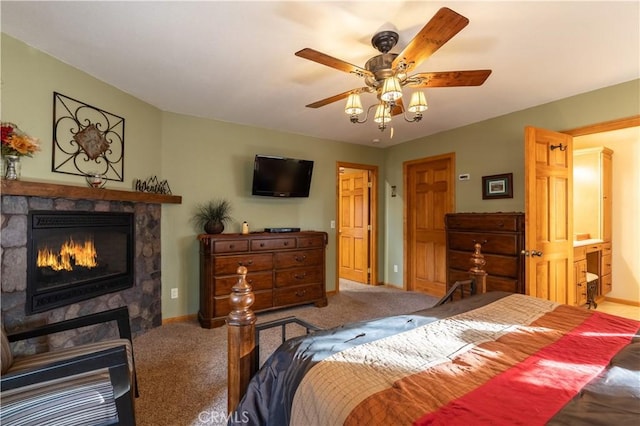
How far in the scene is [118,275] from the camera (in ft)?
9.26

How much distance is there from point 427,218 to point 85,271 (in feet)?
13.9

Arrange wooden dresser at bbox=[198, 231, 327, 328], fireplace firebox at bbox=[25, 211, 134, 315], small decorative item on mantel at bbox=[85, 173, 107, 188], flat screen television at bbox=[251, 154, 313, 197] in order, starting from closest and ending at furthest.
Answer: fireplace firebox at bbox=[25, 211, 134, 315], small decorative item on mantel at bbox=[85, 173, 107, 188], wooden dresser at bbox=[198, 231, 327, 328], flat screen television at bbox=[251, 154, 313, 197]

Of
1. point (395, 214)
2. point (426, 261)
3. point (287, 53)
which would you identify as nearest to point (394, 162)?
point (395, 214)

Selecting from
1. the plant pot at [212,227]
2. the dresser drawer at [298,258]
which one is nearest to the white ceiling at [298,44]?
the plant pot at [212,227]

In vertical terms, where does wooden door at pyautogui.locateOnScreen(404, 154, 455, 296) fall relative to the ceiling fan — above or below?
below

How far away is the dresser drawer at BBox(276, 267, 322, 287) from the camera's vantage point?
145 inches

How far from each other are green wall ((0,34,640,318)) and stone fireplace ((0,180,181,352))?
0.66ft

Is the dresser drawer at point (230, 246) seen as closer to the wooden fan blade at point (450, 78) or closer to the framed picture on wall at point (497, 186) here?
the wooden fan blade at point (450, 78)

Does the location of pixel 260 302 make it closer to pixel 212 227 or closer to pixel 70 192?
pixel 212 227

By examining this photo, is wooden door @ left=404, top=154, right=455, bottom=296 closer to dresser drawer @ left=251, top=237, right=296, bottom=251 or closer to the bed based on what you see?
dresser drawer @ left=251, top=237, right=296, bottom=251

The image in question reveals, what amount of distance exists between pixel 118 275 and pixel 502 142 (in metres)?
4.40

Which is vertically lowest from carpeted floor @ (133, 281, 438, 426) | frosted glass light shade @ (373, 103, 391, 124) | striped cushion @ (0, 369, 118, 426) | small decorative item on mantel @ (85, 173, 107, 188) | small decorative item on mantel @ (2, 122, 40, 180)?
carpeted floor @ (133, 281, 438, 426)

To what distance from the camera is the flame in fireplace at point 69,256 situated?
2.23 meters

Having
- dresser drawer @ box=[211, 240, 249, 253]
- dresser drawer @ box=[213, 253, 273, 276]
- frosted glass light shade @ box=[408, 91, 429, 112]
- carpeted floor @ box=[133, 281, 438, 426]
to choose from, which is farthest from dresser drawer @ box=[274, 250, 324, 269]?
frosted glass light shade @ box=[408, 91, 429, 112]
